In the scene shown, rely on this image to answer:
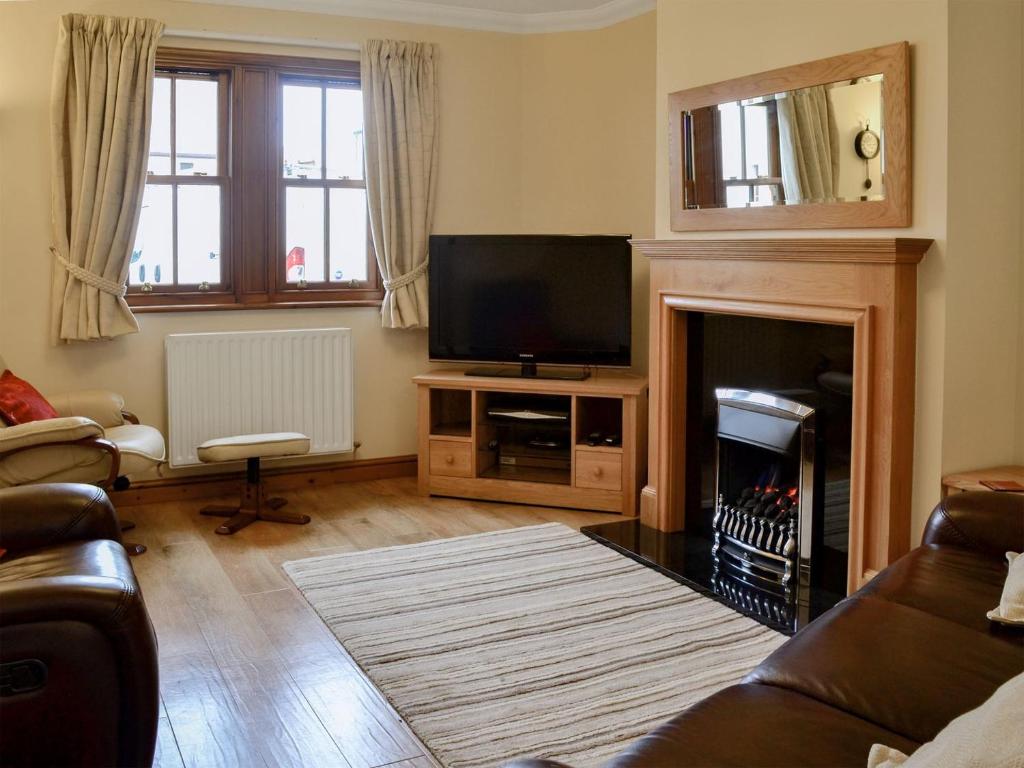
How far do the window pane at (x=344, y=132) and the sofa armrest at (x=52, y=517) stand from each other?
295 centimetres

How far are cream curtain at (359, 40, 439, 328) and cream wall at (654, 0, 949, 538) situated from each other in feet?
6.46

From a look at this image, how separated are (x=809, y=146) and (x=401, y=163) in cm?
241

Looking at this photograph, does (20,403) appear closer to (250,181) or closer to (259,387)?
(259,387)

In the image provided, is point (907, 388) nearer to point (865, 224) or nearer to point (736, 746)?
point (865, 224)

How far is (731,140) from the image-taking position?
401cm

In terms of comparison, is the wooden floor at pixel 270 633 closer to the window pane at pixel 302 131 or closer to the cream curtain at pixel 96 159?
the cream curtain at pixel 96 159

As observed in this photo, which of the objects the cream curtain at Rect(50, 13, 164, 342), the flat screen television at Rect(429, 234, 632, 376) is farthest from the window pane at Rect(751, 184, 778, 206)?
the cream curtain at Rect(50, 13, 164, 342)

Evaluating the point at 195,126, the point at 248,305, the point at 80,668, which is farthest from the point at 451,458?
the point at 80,668

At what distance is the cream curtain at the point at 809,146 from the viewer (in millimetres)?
3537

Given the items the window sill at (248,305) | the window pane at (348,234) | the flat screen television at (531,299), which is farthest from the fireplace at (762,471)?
the window pane at (348,234)

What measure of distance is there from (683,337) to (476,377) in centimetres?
122

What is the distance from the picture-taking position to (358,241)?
5539 mm

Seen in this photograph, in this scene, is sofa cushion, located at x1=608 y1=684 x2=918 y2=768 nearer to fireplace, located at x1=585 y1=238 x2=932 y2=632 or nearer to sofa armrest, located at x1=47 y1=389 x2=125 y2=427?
fireplace, located at x1=585 y1=238 x2=932 y2=632

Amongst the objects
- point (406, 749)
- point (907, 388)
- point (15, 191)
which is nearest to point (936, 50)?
point (907, 388)
